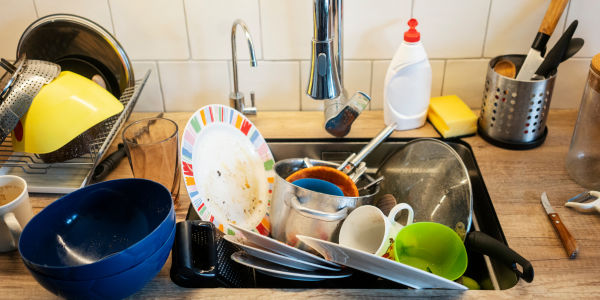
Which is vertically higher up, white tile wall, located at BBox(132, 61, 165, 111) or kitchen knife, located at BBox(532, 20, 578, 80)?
kitchen knife, located at BBox(532, 20, 578, 80)

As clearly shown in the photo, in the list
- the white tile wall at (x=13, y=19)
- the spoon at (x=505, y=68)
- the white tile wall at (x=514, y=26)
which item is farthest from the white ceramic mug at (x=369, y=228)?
the white tile wall at (x=13, y=19)

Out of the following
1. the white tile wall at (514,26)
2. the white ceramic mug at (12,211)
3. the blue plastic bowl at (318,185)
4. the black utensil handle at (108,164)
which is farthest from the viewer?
the white tile wall at (514,26)

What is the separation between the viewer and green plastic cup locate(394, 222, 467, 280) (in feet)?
2.01

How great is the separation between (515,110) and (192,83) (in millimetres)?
716

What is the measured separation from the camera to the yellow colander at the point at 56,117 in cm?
71

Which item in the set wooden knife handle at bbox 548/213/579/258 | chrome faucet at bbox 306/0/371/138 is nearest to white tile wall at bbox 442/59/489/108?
chrome faucet at bbox 306/0/371/138

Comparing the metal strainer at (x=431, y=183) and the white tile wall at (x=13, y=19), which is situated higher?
the white tile wall at (x=13, y=19)

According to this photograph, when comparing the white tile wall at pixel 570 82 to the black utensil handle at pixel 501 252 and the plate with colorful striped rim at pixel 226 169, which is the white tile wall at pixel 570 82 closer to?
the black utensil handle at pixel 501 252

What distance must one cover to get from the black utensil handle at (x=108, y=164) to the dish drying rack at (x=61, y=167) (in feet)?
0.05

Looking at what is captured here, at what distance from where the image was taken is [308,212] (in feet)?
2.05

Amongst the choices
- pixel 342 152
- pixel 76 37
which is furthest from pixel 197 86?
pixel 342 152

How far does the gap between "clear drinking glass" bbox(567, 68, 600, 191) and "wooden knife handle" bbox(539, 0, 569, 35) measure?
0.51ft

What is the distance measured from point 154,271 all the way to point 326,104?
54 cm

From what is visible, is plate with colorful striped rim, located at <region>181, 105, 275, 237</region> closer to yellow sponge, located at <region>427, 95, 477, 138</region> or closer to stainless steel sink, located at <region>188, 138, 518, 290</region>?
stainless steel sink, located at <region>188, 138, 518, 290</region>
